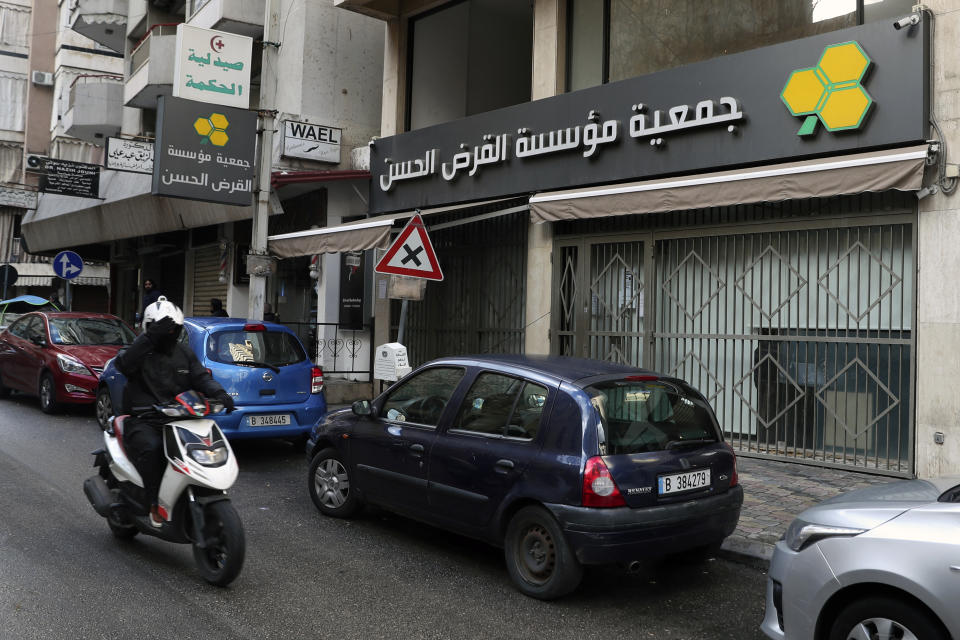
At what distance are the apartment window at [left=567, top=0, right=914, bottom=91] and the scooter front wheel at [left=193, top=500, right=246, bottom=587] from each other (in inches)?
325

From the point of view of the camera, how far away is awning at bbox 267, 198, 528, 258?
439 inches

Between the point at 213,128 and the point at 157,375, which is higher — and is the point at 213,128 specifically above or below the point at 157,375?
above

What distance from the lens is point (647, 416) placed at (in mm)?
4945

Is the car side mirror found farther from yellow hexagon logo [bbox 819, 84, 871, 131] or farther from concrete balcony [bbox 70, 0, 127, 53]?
concrete balcony [bbox 70, 0, 127, 53]

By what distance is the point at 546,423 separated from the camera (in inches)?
192

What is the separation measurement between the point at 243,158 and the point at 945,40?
31.4ft

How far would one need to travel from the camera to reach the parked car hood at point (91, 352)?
11.7 m

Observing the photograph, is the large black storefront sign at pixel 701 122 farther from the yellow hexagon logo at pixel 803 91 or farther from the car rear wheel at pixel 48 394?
the car rear wheel at pixel 48 394

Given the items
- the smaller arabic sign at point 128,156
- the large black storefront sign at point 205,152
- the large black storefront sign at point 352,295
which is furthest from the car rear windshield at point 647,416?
the smaller arabic sign at point 128,156

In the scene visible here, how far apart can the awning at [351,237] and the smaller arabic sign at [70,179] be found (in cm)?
1077

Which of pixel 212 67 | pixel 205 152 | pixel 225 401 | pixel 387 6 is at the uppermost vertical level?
pixel 387 6

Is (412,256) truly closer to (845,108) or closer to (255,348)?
(255,348)

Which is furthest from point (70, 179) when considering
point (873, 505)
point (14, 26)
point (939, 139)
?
point (14, 26)

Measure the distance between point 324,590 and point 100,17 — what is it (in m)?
25.7
